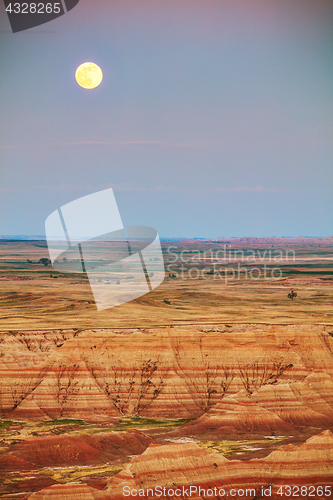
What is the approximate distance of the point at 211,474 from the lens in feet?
87.6

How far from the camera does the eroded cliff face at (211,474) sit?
24.9 meters

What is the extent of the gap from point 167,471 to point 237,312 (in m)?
44.5

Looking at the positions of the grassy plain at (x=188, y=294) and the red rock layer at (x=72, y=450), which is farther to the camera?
the grassy plain at (x=188, y=294)

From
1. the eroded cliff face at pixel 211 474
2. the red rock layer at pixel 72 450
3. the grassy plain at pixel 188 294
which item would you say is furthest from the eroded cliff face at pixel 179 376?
the grassy plain at pixel 188 294

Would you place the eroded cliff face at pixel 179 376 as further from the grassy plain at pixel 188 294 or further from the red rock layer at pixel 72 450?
the grassy plain at pixel 188 294
